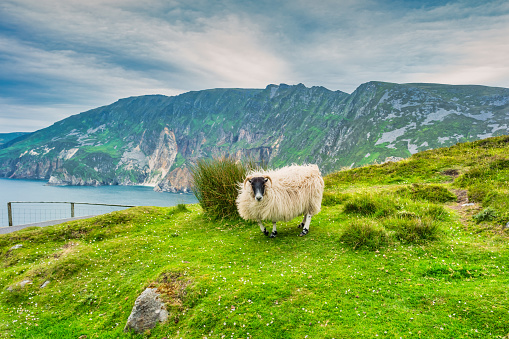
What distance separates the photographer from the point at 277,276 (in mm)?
7562

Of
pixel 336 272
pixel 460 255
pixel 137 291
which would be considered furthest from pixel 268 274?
pixel 460 255

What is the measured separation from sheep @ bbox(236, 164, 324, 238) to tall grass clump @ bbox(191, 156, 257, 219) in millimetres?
2843

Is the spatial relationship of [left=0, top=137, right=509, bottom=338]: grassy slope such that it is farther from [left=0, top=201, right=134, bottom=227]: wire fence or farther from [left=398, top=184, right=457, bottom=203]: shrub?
[left=0, top=201, right=134, bottom=227]: wire fence

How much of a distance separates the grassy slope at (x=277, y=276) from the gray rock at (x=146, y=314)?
278 millimetres

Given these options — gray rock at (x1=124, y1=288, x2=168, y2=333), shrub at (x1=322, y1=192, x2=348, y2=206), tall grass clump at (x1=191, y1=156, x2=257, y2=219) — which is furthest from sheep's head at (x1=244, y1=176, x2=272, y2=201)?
shrub at (x1=322, y1=192, x2=348, y2=206)

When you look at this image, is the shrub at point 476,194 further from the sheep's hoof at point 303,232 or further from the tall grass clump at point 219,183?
the tall grass clump at point 219,183

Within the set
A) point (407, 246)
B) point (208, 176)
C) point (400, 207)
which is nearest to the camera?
point (407, 246)

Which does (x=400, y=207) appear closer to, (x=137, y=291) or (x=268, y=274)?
(x=268, y=274)

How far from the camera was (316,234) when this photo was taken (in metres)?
10.6

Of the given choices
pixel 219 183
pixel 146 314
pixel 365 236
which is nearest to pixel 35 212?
pixel 219 183

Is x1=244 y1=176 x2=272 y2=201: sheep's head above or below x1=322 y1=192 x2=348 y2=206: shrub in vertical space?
above

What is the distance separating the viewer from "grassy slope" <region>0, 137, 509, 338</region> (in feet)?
18.8

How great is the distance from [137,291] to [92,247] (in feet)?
15.5

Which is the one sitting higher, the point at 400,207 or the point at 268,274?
the point at 400,207
